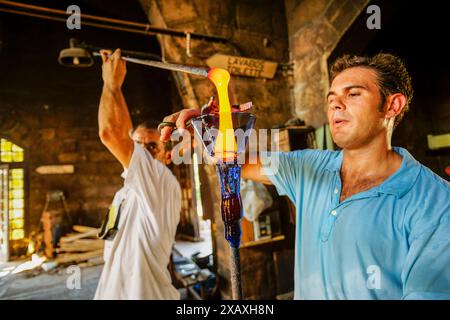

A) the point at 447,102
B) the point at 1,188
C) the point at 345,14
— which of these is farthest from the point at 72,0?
the point at 447,102

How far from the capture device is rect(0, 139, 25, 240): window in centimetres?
790

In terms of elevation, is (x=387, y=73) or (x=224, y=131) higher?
(x=387, y=73)

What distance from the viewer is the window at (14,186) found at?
25.9ft

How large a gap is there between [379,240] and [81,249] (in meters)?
8.16

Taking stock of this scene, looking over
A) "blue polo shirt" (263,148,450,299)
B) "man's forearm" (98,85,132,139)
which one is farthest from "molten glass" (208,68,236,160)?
"man's forearm" (98,85,132,139)

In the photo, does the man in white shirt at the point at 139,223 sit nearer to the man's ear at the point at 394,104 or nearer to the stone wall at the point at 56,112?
the man's ear at the point at 394,104

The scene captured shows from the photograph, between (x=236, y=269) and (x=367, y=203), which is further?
(x=367, y=203)

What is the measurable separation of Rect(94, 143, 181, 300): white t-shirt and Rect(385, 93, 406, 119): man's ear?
69.3 inches

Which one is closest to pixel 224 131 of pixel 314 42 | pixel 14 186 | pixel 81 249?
pixel 314 42

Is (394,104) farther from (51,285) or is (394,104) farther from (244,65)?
(51,285)

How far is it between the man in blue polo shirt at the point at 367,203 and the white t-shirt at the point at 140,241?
40.3 inches

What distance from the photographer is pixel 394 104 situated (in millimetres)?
1378

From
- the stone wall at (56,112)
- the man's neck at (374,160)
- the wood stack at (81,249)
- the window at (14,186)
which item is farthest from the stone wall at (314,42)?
the window at (14,186)
